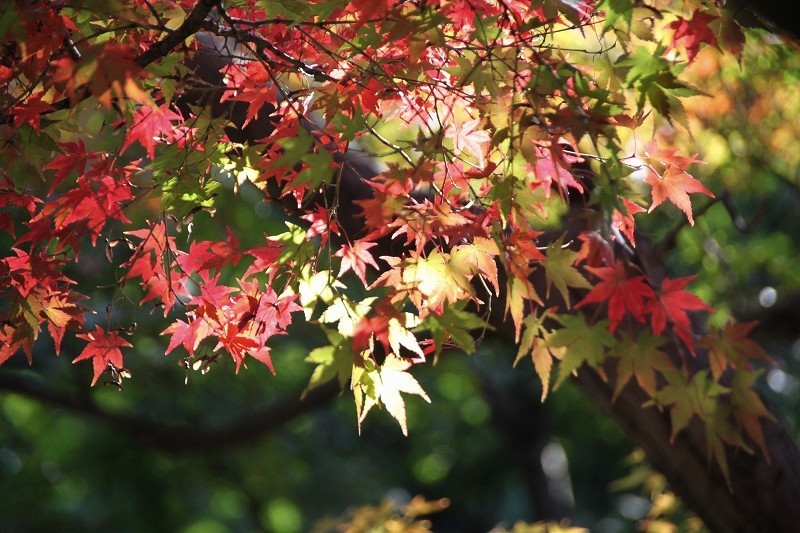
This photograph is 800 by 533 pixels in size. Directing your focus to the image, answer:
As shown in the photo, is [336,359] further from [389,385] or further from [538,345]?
[538,345]

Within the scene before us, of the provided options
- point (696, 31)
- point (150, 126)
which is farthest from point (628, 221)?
point (150, 126)

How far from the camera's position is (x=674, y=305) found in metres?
1.45

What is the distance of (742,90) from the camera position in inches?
188

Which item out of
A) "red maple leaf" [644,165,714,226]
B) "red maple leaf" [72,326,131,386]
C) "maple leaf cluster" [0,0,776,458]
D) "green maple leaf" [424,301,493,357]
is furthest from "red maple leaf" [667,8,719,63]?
"red maple leaf" [72,326,131,386]

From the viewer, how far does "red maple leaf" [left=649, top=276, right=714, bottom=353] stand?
56.5 inches

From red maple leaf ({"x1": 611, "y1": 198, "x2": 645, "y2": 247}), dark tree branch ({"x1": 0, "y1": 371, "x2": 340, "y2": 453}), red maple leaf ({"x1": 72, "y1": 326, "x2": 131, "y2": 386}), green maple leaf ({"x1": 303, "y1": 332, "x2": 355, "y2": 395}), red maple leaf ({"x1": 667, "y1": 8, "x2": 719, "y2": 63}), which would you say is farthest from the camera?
dark tree branch ({"x1": 0, "y1": 371, "x2": 340, "y2": 453})

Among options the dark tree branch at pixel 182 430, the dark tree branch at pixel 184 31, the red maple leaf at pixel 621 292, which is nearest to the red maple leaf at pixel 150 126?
the dark tree branch at pixel 184 31

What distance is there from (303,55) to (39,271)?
725 mm

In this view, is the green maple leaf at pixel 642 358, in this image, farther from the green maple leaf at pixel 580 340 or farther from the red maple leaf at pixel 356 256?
→ the red maple leaf at pixel 356 256

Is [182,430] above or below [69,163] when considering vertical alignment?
below

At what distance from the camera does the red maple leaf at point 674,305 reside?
143 centimetres

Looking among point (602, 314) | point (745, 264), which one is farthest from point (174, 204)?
point (745, 264)

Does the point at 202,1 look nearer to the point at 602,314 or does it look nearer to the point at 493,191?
the point at 493,191

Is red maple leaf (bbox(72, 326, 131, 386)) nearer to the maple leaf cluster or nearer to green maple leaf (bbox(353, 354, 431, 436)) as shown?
the maple leaf cluster
